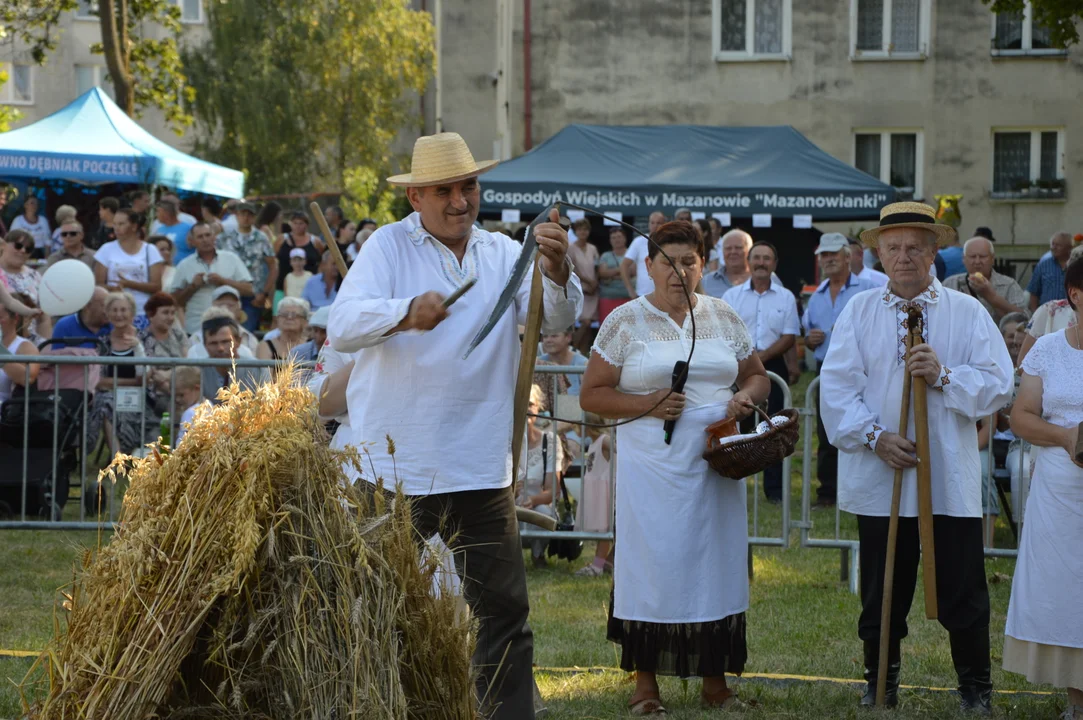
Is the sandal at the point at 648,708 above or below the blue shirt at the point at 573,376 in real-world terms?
below

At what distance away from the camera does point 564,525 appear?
898 centimetres

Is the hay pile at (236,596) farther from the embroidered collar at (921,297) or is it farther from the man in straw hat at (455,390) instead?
the embroidered collar at (921,297)

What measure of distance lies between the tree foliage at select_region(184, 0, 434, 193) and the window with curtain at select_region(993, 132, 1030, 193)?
18891mm

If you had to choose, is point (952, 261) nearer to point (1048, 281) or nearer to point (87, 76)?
point (1048, 281)

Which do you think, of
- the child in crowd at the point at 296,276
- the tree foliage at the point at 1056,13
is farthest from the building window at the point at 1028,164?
the child in crowd at the point at 296,276

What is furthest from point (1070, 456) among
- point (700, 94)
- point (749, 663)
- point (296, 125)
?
A: point (296, 125)

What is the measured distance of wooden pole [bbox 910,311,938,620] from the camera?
560cm

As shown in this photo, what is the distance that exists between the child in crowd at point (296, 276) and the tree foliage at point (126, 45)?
613 cm

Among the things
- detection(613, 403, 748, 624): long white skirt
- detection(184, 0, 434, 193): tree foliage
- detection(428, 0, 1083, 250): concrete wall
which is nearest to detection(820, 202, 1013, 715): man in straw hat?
detection(613, 403, 748, 624): long white skirt

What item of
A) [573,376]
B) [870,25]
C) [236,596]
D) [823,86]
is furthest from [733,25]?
[236,596]

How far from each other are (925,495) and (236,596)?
3.38 m

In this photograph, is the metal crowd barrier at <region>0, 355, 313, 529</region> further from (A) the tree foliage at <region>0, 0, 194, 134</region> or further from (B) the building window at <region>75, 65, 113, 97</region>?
(B) the building window at <region>75, 65, 113, 97</region>

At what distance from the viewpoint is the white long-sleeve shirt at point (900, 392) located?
5766mm

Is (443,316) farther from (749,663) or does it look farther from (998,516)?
(998,516)
